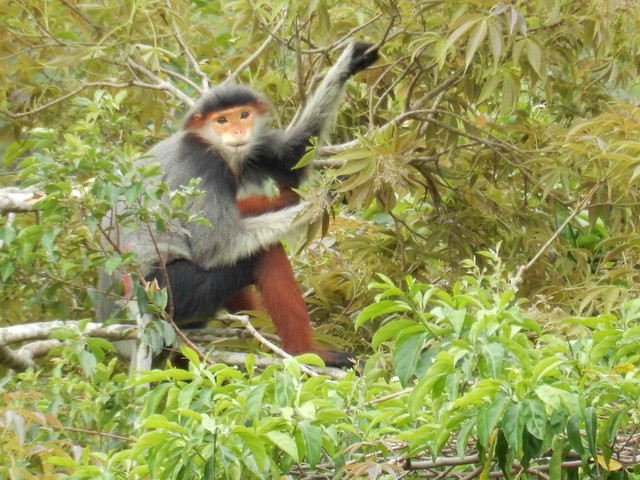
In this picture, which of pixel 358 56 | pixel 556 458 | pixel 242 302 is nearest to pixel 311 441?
pixel 556 458

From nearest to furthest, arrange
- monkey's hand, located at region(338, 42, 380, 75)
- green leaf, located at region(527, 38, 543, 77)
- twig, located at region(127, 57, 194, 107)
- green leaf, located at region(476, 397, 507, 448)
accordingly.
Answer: green leaf, located at region(476, 397, 507, 448) → green leaf, located at region(527, 38, 543, 77) → monkey's hand, located at region(338, 42, 380, 75) → twig, located at region(127, 57, 194, 107)

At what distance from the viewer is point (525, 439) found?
2252 millimetres

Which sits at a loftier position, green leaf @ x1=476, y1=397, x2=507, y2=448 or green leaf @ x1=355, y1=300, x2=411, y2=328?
green leaf @ x1=355, y1=300, x2=411, y2=328

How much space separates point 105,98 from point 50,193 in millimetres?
546

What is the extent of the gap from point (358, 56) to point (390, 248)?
0.96 metres

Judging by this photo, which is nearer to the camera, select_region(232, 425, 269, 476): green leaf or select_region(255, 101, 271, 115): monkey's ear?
select_region(232, 425, 269, 476): green leaf

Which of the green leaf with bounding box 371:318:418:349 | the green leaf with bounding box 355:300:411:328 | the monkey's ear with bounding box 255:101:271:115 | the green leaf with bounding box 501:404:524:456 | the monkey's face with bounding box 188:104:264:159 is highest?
the monkey's ear with bounding box 255:101:271:115

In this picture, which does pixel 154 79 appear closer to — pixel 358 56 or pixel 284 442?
pixel 358 56

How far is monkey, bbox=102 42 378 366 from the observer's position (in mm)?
5117

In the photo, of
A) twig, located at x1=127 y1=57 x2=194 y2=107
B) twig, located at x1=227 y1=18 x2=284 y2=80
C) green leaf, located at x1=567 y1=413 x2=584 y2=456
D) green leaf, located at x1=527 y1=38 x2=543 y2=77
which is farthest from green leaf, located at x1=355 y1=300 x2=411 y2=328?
twig, located at x1=127 y1=57 x2=194 y2=107

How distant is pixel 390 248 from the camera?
205 inches

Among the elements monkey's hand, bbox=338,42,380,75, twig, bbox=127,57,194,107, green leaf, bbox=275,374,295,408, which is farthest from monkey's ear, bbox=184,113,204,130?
green leaf, bbox=275,374,295,408

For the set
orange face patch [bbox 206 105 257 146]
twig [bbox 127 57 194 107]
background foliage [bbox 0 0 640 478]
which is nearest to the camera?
background foliage [bbox 0 0 640 478]

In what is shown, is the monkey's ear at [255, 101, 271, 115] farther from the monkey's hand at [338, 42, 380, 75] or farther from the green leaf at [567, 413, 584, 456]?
the green leaf at [567, 413, 584, 456]
